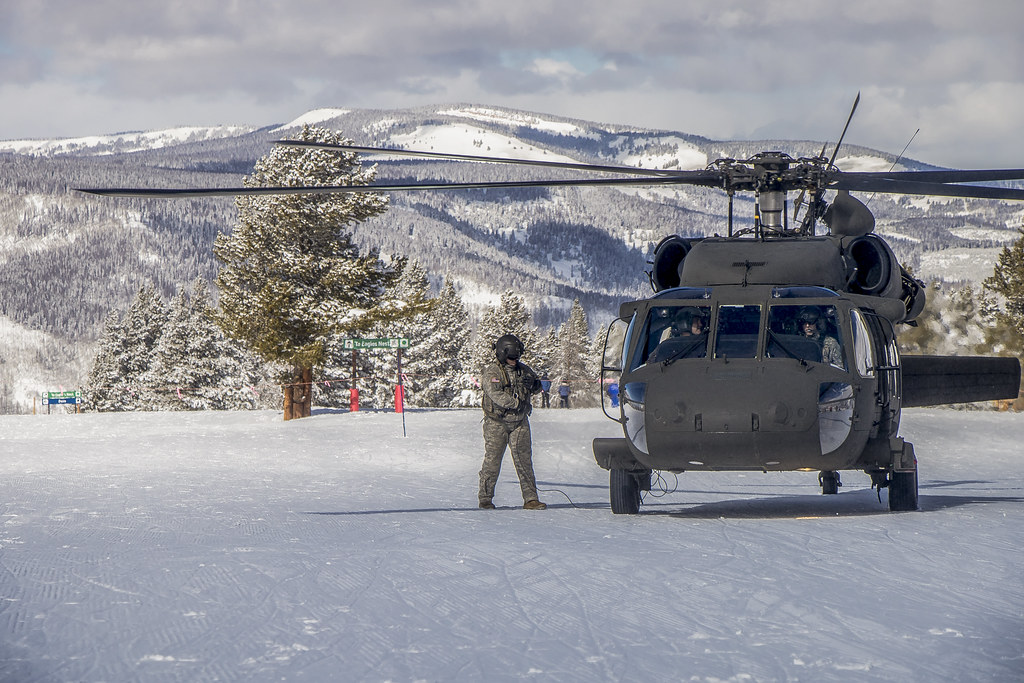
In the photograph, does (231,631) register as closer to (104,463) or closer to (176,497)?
(176,497)

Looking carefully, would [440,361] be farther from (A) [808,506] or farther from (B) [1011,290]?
(A) [808,506]

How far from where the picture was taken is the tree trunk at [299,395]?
32844 mm

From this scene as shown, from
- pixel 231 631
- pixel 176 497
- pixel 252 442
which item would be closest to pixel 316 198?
pixel 252 442

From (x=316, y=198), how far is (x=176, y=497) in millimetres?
19434

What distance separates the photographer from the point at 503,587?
7.03 metres

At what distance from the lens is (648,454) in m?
9.80

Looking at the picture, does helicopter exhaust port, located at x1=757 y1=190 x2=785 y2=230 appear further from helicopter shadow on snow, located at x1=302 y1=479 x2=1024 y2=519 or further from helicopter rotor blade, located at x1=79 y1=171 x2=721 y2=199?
helicopter shadow on snow, located at x1=302 y1=479 x2=1024 y2=519

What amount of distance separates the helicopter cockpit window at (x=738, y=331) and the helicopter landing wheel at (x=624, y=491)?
1.86m

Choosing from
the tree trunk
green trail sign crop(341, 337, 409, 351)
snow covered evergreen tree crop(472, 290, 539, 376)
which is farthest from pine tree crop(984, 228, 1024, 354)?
the tree trunk

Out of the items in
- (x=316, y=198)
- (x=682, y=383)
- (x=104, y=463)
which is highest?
(x=316, y=198)

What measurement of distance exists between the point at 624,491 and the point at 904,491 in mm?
2656

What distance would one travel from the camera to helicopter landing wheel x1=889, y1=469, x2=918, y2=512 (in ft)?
35.5

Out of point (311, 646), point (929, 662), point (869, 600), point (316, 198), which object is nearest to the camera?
point (929, 662)

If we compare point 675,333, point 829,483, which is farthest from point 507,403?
point 829,483
